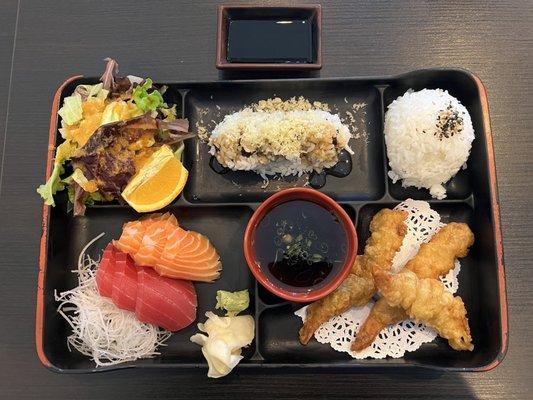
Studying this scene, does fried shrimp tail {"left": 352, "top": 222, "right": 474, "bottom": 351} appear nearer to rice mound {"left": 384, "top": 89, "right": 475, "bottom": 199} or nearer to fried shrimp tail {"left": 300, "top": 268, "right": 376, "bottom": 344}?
fried shrimp tail {"left": 300, "top": 268, "right": 376, "bottom": 344}

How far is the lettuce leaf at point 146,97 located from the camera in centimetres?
256

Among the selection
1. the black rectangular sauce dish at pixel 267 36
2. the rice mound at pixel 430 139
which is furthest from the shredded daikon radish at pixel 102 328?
the rice mound at pixel 430 139

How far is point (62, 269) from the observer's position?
257cm

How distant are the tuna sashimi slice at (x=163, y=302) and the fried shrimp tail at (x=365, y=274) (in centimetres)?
59

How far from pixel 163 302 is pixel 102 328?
36 cm

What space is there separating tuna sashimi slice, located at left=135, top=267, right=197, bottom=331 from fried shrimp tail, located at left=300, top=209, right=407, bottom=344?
59 centimetres

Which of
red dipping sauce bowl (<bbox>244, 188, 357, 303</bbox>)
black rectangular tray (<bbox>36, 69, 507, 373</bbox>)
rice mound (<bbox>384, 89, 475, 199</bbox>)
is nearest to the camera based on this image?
red dipping sauce bowl (<bbox>244, 188, 357, 303</bbox>)

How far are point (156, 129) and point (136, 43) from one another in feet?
2.44

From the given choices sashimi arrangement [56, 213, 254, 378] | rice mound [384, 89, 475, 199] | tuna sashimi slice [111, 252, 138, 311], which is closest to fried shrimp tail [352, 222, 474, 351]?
rice mound [384, 89, 475, 199]

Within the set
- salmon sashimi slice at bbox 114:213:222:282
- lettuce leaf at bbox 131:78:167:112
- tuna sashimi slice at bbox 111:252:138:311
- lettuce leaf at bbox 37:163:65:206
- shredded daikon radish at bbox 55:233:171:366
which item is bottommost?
shredded daikon radish at bbox 55:233:171:366

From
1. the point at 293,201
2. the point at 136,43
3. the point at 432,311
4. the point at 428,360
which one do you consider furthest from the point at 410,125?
the point at 136,43

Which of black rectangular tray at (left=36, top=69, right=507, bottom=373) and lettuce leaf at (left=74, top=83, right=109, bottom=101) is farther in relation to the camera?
lettuce leaf at (left=74, top=83, right=109, bottom=101)

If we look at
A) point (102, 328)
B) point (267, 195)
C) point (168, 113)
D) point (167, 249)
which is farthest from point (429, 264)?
point (102, 328)

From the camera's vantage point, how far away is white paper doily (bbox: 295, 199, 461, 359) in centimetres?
241
